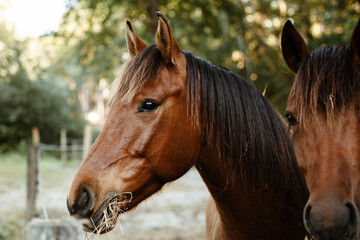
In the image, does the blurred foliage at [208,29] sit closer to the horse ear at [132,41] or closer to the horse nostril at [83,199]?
the horse ear at [132,41]

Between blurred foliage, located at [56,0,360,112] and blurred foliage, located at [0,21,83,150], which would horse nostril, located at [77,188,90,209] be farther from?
blurred foliage, located at [0,21,83,150]

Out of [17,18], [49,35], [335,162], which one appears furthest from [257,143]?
[17,18]

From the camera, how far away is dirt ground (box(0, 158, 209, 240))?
705 cm

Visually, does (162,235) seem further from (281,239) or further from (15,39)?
(15,39)

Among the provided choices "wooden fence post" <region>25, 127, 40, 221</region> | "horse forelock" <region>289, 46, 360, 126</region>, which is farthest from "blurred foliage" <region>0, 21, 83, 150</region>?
"horse forelock" <region>289, 46, 360, 126</region>

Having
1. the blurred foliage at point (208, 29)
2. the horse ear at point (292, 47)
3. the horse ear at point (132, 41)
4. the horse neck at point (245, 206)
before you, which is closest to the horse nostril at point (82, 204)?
the horse neck at point (245, 206)

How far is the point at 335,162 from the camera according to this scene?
1731mm

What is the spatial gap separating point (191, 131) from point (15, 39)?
76.4 feet

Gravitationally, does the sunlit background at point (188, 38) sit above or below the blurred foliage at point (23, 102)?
above

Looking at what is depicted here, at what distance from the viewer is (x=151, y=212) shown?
909 cm

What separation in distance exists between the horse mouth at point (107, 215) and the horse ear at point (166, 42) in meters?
0.86

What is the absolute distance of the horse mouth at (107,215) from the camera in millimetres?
1888

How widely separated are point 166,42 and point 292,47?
32.1 inches

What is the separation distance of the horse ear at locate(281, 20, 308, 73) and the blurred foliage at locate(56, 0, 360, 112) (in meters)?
4.26
